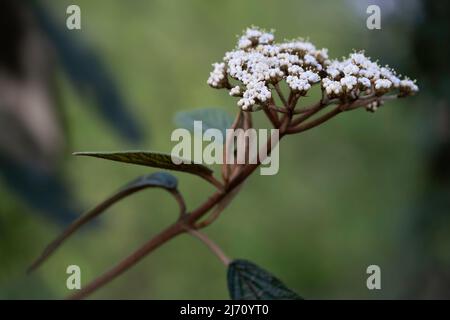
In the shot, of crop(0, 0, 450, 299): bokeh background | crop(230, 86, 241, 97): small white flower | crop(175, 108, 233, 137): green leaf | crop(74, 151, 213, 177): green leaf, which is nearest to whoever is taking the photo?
crop(74, 151, 213, 177): green leaf

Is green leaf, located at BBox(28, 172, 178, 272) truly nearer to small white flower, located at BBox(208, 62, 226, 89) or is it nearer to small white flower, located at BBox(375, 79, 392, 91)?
small white flower, located at BBox(208, 62, 226, 89)

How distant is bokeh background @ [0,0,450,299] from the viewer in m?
1.81

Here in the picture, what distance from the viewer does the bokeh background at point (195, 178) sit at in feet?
5.94

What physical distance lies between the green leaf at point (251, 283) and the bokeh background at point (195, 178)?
2.95 ft

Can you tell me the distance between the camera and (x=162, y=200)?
13.0ft

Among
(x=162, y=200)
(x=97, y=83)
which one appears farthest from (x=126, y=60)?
(x=97, y=83)

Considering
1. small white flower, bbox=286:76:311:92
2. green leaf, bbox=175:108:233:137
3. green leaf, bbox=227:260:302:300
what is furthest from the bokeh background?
small white flower, bbox=286:76:311:92

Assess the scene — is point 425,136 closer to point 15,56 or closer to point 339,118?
point 15,56

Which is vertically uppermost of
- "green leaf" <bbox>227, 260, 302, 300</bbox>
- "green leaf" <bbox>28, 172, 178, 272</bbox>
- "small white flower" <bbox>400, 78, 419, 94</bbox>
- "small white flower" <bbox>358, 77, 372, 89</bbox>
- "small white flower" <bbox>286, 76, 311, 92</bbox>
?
"small white flower" <bbox>400, 78, 419, 94</bbox>

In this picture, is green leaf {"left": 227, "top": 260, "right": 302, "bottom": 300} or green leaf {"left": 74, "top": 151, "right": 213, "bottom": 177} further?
green leaf {"left": 227, "top": 260, "right": 302, "bottom": 300}

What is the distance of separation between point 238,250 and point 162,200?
57 centimetres

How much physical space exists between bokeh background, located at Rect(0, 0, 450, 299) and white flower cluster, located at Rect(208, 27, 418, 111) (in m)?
0.97

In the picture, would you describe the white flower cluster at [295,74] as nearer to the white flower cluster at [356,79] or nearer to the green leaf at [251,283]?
the white flower cluster at [356,79]
